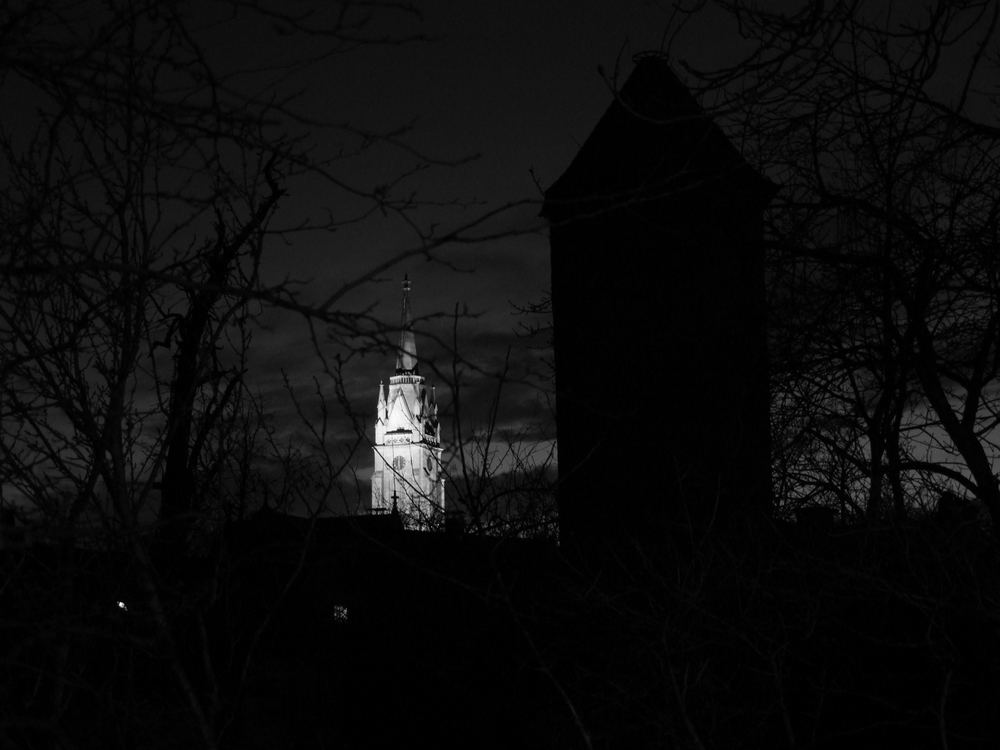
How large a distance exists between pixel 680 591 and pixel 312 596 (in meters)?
12.2

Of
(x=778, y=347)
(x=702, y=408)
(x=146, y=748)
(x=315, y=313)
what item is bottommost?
(x=146, y=748)

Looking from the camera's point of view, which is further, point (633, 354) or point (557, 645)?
point (633, 354)

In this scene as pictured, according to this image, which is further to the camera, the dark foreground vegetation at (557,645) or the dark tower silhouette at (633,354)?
the dark tower silhouette at (633,354)

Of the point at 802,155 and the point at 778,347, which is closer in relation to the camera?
the point at 802,155

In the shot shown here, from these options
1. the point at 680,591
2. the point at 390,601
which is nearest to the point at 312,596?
the point at 390,601

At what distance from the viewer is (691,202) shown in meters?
7.22

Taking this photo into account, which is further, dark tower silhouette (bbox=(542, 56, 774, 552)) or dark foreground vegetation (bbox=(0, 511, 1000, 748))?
dark tower silhouette (bbox=(542, 56, 774, 552))

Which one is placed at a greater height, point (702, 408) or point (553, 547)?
point (702, 408)

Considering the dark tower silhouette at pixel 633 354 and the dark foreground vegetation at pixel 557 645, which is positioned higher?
the dark tower silhouette at pixel 633 354

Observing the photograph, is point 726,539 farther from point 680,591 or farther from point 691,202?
point 691,202

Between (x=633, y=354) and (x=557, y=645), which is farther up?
(x=633, y=354)

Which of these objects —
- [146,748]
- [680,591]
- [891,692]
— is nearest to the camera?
[146,748]

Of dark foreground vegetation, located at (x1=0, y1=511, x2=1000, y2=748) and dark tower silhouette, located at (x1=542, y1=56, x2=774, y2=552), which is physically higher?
dark tower silhouette, located at (x1=542, y1=56, x2=774, y2=552)

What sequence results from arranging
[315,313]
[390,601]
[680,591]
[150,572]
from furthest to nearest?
[390,601]
[680,591]
[150,572]
[315,313]
